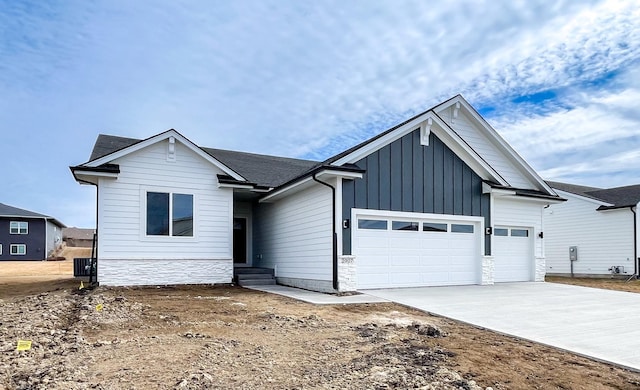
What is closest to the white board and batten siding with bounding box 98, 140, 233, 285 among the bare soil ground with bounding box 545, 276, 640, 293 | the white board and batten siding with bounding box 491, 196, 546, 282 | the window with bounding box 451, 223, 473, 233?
the window with bounding box 451, 223, 473, 233

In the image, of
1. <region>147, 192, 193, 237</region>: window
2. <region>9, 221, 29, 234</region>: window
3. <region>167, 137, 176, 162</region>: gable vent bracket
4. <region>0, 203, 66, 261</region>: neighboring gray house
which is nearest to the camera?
<region>147, 192, 193, 237</region>: window

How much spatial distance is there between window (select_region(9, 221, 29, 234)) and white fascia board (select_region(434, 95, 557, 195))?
3680 cm

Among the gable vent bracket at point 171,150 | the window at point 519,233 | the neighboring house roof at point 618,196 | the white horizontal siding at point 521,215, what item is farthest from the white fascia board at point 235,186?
the neighboring house roof at point 618,196

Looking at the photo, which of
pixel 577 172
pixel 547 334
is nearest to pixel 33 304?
pixel 547 334

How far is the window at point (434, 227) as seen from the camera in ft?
40.9

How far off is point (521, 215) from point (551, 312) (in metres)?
7.23

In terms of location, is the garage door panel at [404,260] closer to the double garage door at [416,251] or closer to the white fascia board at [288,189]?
the double garage door at [416,251]

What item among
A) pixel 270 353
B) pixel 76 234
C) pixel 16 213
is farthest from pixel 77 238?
pixel 270 353

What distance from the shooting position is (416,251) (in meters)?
12.3

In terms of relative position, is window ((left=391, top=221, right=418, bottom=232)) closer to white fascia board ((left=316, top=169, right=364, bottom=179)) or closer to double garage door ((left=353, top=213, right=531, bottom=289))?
double garage door ((left=353, top=213, right=531, bottom=289))

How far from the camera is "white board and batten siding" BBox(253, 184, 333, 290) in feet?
37.9

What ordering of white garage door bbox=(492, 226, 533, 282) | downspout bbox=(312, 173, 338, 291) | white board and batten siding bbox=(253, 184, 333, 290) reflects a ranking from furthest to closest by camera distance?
white garage door bbox=(492, 226, 533, 282), white board and batten siding bbox=(253, 184, 333, 290), downspout bbox=(312, 173, 338, 291)

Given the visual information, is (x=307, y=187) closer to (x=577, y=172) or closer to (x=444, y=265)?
(x=444, y=265)

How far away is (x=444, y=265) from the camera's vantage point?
12.7 meters
